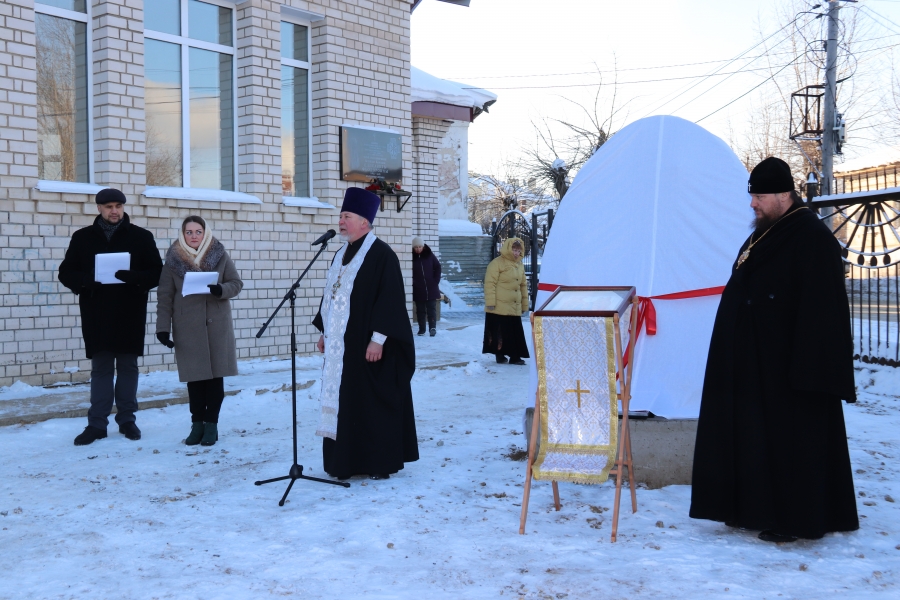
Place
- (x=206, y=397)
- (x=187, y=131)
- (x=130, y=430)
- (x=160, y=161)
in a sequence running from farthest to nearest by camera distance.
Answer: (x=187, y=131)
(x=160, y=161)
(x=130, y=430)
(x=206, y=397)

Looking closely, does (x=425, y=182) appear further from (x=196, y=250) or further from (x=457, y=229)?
(x=196, y=250)

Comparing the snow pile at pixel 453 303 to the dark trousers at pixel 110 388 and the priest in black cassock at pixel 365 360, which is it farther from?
the priest in black cassock at pixel 365 360

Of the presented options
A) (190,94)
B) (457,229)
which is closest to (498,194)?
(457,229)

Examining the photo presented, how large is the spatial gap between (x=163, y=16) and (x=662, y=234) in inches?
263

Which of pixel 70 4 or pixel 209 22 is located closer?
pixel 70 4

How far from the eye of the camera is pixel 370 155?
37.6 feet

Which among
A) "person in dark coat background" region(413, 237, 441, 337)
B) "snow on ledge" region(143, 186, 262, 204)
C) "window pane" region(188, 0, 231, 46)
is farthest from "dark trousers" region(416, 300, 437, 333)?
"window pane" region(188, 0, 231, 46)

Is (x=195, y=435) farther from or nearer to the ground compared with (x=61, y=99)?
nearer to the ground

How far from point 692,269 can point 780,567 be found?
6.79 ft

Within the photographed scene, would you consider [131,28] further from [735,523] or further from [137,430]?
[735,523]

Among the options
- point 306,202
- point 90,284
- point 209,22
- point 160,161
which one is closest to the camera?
point 90,284

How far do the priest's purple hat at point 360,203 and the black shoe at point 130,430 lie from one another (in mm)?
2561

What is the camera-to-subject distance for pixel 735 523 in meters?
4.35

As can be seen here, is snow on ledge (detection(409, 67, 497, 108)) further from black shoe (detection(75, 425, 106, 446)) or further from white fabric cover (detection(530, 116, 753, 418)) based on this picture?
black shoe (detection(75, 425, 106, 446))
